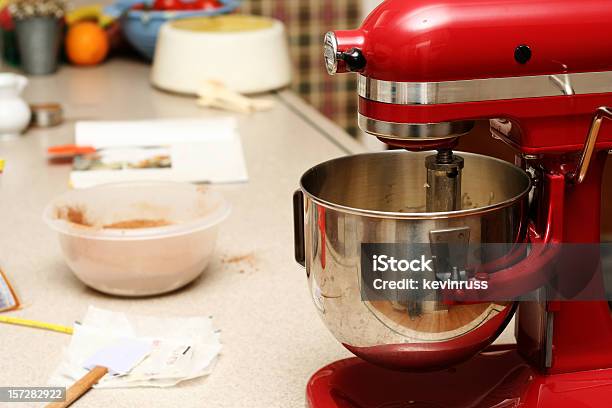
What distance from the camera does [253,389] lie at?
97 centimetres

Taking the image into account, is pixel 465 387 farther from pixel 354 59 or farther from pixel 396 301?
pixel 354 59

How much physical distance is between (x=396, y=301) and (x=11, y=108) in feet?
4.39

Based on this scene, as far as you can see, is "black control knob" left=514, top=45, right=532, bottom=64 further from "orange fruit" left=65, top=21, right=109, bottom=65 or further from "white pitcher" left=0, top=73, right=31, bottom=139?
"orange fruit" left=65, top=21, right=109, bottom=65

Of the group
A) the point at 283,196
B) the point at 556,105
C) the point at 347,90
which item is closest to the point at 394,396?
the point at 556,105

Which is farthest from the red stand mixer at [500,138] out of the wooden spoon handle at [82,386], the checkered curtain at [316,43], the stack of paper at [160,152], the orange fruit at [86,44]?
the checkered curtain at [316,43]

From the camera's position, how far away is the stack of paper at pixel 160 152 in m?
1.69

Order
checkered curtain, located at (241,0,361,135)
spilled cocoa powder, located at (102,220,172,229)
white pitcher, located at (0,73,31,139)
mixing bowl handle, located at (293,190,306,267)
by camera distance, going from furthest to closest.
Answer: checkered curtain, located at (241,0,361,135) → white pitcher, located at (0,73,31,139) → spilled cocoa powder, located at (102,220,172,229) → mixing bowl handle, located at (293,190,306,267)

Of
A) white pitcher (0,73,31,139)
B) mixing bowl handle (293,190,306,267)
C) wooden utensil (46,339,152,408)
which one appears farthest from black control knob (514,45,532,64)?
white pitcher (0,73,31,139)

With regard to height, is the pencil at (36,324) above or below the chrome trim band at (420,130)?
below

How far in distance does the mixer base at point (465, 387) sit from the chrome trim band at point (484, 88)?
26 cm

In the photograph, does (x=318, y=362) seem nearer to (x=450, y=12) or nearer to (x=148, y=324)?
(x=148, y=324)

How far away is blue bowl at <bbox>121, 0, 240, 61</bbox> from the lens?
253cm

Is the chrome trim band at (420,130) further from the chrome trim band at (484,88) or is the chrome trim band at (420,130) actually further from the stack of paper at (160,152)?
the stack of paper at (160,152)

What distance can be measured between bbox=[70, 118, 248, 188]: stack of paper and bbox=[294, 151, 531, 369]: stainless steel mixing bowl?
812 mm
